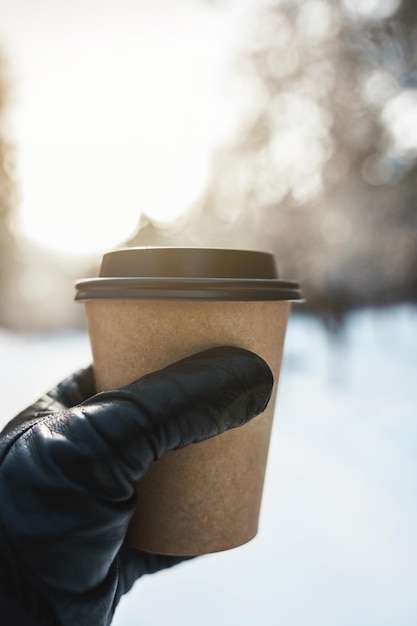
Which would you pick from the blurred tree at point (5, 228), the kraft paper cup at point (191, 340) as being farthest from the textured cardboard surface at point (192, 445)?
the blurred tree at point (5, 228)

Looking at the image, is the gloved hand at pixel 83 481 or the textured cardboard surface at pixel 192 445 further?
the textured cardboard surface at pixel 192 445

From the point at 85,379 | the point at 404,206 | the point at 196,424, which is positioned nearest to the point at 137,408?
the point at 196,424

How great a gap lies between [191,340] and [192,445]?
159 millimetres

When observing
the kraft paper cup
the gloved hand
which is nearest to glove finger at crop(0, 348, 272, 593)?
the gloved hand

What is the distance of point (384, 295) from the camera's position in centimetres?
529

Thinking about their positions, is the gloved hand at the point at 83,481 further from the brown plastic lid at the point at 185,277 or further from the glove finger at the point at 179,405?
the brown plastic lid at the point at 185,277

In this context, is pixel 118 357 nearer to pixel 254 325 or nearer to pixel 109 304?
pixel 109 304


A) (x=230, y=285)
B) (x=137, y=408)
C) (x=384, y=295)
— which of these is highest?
(x=230, y=285)

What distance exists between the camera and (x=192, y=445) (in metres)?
0.78

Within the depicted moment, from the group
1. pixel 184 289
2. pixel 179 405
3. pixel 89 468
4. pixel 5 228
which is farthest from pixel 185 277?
pixel 5 228

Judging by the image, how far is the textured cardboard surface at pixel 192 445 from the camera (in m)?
0.76

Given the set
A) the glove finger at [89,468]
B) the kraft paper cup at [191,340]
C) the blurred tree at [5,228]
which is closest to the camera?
the glove finger at [89,468]

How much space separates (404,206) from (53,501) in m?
6.12

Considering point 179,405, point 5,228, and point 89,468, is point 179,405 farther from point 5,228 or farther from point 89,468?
point 5,228
